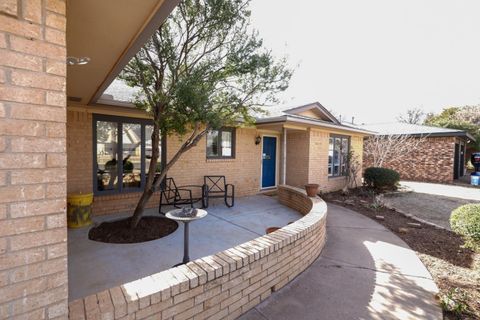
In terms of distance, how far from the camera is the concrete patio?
329 centimetres

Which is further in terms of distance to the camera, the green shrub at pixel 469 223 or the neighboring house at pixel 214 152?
the neighboring house at pixel 214 152

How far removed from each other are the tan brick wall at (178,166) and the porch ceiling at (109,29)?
2.47m

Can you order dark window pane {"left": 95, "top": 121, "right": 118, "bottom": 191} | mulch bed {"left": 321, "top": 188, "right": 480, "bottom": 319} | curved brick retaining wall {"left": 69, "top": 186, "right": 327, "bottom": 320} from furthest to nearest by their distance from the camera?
1. dark window pane {"left": 95, "top": 121, "right": 118, "bottom": 191}
2. mulch bed {"left": 321, "top": 188, "right": 480, "bottom": 319}
3. curved brick retaining wall {"left": 69, "top": 186, "right": 327, "bottom": 320}

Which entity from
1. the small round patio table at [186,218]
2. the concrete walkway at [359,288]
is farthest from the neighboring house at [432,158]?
the small round patio table at [186,218]

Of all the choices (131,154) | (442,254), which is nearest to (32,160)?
(131,154)

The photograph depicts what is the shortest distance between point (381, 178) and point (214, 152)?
8203mm

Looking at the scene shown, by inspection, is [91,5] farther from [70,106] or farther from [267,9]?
[70,106]

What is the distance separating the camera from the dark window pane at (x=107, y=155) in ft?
19.9

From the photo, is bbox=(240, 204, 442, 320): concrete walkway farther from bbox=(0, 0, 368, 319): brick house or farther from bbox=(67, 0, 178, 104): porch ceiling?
bbox=(67, 0, 178, 104): porch ceiling

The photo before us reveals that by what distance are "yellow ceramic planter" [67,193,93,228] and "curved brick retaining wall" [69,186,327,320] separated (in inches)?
165

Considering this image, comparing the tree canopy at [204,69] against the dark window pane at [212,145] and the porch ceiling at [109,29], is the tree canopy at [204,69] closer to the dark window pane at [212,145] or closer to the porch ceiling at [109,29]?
the porch ceiling at [109,29]

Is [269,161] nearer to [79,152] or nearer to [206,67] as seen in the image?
[206,67]

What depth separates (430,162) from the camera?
1553cm

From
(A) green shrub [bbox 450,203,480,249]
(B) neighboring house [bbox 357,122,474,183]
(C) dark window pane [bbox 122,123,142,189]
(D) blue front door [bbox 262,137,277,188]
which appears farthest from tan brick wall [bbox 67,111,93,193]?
(B) neighboring house [bbox 357,122,474,183]
